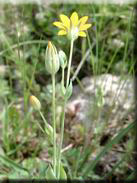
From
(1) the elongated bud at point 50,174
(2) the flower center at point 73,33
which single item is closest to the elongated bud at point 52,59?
(2) the flower center at point 73,33

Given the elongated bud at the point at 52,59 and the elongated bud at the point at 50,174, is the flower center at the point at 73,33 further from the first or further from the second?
the elongated bud at the point at 50,174

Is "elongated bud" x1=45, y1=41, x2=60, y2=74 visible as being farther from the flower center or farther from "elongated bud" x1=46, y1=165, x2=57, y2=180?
"elongated bud" x1=46, y1=165, x2=57, y2=180

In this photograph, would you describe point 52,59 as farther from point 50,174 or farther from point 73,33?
point 50,174

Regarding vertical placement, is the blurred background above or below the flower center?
below

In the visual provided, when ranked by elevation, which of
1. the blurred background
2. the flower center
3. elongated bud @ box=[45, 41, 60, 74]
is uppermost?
the flower center

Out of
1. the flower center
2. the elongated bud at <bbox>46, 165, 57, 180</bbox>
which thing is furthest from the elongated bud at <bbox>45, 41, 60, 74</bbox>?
the elongated bud at <bbox>46, 165, 57, 180</bbox>

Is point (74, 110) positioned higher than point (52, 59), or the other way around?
point (52, 59)

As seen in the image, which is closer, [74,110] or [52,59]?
[52,59]

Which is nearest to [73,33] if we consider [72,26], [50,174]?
[72,26]

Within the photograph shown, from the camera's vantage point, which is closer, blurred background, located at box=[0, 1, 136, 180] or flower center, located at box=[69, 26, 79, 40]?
flower center, located at box=[69, 26, 79, 40]

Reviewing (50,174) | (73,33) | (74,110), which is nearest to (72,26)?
(73,33)

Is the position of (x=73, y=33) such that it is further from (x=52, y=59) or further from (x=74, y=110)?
(x=74, y=110)
